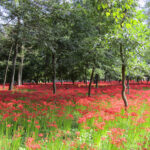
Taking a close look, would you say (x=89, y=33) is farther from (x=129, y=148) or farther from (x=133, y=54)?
(x=129, y=148)

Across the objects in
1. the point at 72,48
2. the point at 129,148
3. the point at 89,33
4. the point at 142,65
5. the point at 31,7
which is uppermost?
the point at 31,7

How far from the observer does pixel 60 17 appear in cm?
911

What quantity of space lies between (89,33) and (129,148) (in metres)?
8.57

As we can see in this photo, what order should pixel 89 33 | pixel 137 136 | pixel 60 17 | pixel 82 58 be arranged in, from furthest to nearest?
pixel 82 58 → pixel 89 33 → pixel 60 17 → pixel 137 136

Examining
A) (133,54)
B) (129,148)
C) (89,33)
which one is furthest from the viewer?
(89,33)

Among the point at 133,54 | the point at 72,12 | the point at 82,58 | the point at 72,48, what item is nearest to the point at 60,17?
the point at 72,12

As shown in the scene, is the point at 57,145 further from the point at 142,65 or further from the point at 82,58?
the point at 82,58

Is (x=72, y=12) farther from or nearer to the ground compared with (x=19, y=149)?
farther from the ground

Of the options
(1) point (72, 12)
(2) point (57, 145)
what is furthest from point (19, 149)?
(1) point (72, 12)

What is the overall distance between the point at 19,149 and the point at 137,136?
3518mm

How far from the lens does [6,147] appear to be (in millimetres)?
3461

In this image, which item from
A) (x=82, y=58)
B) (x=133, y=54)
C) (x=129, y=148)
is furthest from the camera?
(x=82, y=58)

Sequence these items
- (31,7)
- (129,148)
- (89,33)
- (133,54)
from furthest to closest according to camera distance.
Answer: (89,33)
(31,7)
(133,54)
(129,148)

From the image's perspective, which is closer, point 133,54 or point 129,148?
point 129,148
